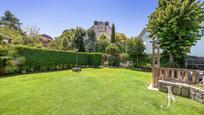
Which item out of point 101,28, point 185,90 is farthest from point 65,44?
point 185,90

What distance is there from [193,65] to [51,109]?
18.5m

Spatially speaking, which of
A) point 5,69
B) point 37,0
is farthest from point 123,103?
point 37,0

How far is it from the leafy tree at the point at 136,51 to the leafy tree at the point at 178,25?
15.0 feet

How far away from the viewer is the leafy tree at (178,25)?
585 inches

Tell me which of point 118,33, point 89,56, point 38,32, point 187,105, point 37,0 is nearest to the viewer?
point 187,105

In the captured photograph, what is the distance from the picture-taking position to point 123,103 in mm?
5707

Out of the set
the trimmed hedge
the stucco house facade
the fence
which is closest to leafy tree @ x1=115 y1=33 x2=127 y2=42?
the stucco house facade

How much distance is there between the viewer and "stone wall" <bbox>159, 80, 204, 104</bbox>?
625 centimetres

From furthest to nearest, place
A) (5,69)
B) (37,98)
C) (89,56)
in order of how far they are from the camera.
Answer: (89,56) → (5,69) → (37,98)

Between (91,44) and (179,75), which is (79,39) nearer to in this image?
(91,44)

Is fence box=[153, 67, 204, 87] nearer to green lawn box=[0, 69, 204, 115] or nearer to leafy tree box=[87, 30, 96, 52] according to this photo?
green lawn box=[0, 69, 204, 115]

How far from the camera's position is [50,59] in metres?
16.6

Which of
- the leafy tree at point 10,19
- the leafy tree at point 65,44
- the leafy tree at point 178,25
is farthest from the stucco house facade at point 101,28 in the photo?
the leafy tree at point 178,25

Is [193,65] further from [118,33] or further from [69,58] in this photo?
[118,33]
